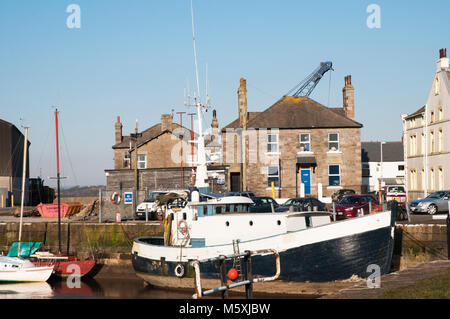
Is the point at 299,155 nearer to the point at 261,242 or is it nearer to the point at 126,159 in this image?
the point at 261,242

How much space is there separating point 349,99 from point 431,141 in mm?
8016

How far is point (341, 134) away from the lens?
4525 cm

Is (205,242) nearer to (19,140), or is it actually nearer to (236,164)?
(236,164)

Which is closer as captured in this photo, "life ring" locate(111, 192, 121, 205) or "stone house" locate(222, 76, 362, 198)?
"life ring" locate(111, 192, 121, 205)

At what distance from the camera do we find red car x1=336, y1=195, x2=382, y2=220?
29625 millimetres

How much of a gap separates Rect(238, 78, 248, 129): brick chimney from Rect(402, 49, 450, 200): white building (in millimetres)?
16425

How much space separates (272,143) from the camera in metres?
45.5

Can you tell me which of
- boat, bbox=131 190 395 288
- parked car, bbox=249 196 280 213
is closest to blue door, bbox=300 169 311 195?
parked car, bbox=249 196 280 213

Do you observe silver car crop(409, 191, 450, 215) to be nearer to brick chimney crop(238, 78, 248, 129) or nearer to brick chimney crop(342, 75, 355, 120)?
brick chimney crop(238, 78, 248, 129)

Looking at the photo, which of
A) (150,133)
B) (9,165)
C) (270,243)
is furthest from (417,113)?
(9,165)

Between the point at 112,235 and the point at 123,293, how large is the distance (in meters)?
5.86

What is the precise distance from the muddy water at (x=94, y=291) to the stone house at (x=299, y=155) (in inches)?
727

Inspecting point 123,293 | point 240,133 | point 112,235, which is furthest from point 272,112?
point 123,293

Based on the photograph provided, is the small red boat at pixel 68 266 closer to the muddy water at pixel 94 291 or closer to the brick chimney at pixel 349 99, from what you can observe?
the muddy water at pixel 94 291
